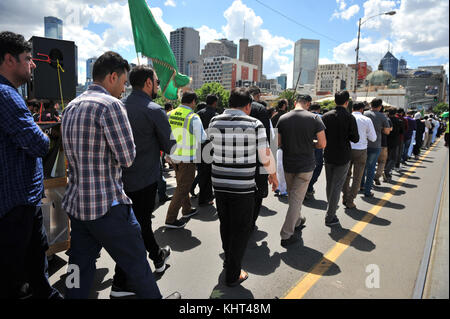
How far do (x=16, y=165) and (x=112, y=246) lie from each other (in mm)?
901

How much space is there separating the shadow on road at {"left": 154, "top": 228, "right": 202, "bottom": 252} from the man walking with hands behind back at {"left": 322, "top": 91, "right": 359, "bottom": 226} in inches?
89.0

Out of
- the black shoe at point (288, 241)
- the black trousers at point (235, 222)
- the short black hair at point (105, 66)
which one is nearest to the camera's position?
the short black hair at point (105, 66)

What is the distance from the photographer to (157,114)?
9.43 ft

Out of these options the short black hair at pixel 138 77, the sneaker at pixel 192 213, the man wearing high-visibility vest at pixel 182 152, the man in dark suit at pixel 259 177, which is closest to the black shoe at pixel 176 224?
the man wearing high-visibility vest at pixel 182 152

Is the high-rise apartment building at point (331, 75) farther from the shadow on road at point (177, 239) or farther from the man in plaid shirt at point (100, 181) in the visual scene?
the man in plaid shirt at point (100, 181)

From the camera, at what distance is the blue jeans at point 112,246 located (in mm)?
2053

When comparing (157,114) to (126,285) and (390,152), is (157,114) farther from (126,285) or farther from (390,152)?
(390,152)

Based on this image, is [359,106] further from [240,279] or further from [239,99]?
[240,279]

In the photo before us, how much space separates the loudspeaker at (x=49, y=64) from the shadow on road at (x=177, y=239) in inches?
96.4

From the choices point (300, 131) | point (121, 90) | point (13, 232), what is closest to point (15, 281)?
point (13, 232)

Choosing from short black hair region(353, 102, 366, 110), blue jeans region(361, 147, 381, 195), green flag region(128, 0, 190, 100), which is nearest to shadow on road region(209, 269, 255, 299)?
green flag region(128, 0, 190, 100)

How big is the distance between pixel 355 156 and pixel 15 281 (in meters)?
5.56

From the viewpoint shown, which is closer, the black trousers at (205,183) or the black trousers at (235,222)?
the black trousers at (235,222)
